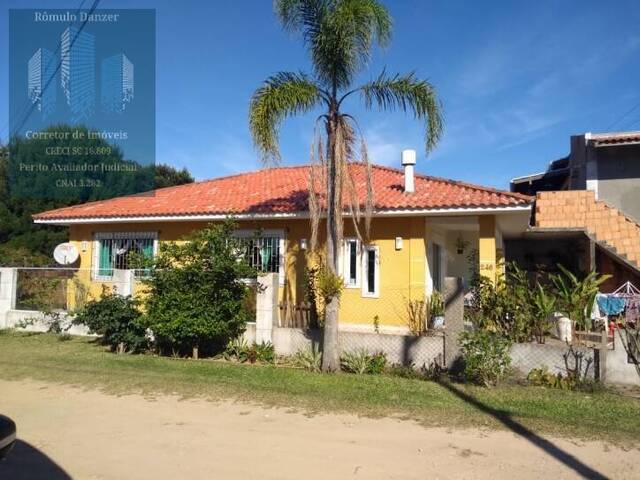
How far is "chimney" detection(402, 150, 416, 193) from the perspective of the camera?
12.7 metres

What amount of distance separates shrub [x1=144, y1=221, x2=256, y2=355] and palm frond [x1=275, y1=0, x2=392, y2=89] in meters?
3.68

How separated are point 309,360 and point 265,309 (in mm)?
1570

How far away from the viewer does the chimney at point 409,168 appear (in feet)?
41.8

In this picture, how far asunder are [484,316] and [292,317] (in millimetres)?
4005

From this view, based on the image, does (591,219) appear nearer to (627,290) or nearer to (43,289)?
(627,290)

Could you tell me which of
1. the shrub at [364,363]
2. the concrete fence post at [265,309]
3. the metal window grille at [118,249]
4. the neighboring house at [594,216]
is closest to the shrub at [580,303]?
the shrub at [364,363]

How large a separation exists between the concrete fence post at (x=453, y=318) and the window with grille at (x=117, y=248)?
8954 mm

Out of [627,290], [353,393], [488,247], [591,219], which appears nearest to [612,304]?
[627,290]

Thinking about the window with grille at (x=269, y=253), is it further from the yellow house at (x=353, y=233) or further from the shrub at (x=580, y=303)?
the shrub at (x=580, y=303)

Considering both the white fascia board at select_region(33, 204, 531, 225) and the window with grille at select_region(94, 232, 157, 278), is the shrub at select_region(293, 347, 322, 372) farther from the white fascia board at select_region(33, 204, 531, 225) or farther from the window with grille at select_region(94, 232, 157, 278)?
the window with grille at select_region(94, 232, 157, 278)

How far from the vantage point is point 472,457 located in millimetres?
4906

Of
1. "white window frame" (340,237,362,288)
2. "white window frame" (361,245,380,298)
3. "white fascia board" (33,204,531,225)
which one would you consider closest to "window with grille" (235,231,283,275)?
"white fascia board" (33,204,531,225)

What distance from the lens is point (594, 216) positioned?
1446cm

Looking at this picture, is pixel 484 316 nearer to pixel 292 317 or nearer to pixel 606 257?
pixel 292 317
